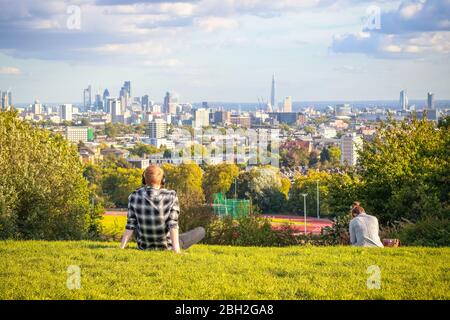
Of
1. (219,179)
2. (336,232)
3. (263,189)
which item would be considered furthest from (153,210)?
(219,179)

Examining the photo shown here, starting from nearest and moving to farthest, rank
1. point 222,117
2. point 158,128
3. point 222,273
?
point 222,273 < point 158,128 < point 222,117

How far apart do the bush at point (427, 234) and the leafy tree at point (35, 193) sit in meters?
5.76

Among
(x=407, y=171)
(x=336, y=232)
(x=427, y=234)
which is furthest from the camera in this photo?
(x=407, y=171)

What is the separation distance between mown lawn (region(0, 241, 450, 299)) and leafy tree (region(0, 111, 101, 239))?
3.96 meters

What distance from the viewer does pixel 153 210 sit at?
693 cm

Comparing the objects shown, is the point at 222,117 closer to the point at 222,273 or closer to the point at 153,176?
the point at 153,176

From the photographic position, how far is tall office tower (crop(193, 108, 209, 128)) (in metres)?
111

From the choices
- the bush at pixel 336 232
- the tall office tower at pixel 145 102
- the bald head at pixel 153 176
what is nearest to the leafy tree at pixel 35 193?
the bald head at pixel 153 176

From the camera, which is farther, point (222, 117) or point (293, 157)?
point (222, 117)

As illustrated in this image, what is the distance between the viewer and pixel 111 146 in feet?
350

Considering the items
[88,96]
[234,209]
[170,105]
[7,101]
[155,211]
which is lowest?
[234,209]

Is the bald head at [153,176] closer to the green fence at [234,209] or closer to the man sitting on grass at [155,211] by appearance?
the man sitting on grass at [155,211]

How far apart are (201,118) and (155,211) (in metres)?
103

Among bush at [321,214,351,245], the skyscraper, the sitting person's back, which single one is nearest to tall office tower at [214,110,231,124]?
the skyscraper
